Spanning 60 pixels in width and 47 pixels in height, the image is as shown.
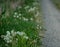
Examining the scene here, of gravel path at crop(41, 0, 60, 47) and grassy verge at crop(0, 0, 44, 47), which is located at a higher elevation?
grassy verge at crop(0, 0, 44, 47)

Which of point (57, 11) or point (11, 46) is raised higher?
point (11, 46)

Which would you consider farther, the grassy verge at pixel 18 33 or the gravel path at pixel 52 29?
the gravel path at pixel 52 29

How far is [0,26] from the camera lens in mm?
6391

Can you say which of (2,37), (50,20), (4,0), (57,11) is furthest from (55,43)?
(57,11)

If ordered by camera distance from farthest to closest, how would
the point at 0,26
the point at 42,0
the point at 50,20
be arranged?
the point at 42,0
the point at 50,20
the point at 0,26

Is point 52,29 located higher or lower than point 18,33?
lower

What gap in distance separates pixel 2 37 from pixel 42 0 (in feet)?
30.9

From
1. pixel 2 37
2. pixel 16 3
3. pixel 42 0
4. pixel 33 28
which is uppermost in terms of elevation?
pixel 2 37

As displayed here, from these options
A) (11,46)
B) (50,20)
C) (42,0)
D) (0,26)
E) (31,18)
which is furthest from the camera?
(42,0)

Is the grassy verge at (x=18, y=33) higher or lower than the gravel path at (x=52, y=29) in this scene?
higher

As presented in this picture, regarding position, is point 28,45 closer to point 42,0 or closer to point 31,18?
point 31,18

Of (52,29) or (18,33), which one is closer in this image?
(18,33)

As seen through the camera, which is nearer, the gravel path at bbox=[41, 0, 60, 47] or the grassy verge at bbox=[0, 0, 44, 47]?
the grassy verge at bbox=[0, 0, 44, 47]

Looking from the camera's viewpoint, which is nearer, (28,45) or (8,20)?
(28,45)
